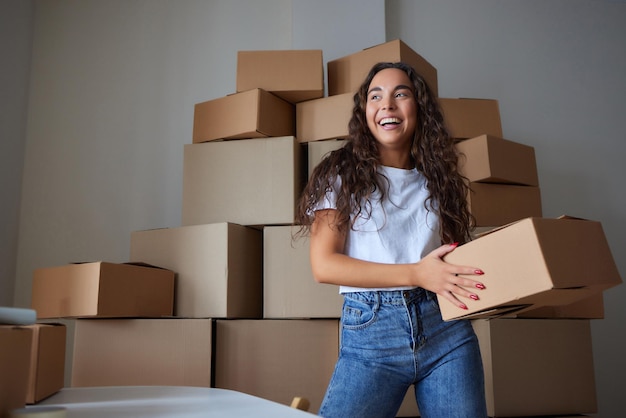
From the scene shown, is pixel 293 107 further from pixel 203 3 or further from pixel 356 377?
pixel 356 377

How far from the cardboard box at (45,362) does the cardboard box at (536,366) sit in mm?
1200

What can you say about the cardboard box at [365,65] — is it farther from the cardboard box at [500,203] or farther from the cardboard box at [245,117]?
the cardboard box at [500,203]

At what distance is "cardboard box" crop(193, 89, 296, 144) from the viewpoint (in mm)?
1990

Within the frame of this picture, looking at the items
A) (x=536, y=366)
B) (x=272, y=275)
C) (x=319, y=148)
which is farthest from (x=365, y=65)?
(x=536, y=366)

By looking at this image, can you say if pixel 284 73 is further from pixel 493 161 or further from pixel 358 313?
pixel 358 313

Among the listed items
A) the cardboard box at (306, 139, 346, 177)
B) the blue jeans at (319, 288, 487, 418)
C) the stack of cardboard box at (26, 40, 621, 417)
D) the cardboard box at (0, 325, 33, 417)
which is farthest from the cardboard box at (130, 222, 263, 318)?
the cardboard box at (0, 325, 33, 417)

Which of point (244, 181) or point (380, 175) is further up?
point (244, 181)

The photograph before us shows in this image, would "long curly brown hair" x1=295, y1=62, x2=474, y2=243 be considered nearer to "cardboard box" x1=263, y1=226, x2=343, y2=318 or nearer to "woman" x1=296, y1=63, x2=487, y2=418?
"woman" x1=296, y1=63, x2=487, y2=418

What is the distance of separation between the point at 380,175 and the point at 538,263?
39 centimetres

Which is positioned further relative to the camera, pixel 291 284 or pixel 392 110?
pixel 291 284

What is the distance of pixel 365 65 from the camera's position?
2074 mm

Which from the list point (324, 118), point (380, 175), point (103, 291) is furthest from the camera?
point (324, 118)

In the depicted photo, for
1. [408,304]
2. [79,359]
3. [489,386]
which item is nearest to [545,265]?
[408,304]

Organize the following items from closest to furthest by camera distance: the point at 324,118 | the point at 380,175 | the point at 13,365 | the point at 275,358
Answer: the point at 13,365, the point at 380,175, the point at 275,358, the point at 324,118
